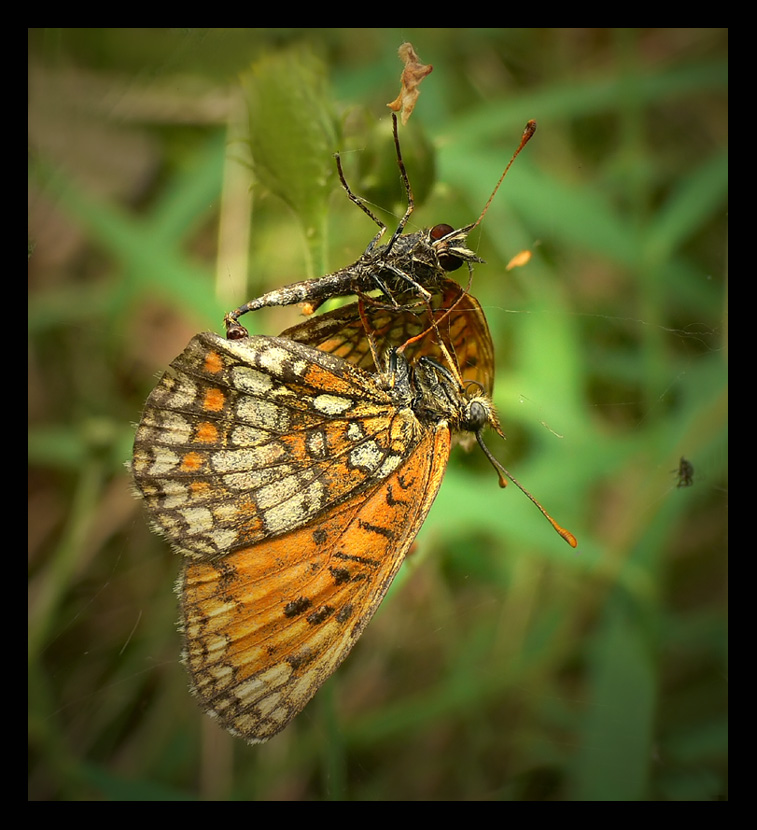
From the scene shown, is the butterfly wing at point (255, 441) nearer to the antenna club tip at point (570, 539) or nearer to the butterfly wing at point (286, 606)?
the butterfly wing at point (286, 606)

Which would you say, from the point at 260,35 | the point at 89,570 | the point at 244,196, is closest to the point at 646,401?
the point at 244,196

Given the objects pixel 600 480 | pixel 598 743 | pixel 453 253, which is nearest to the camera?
pixel 453 253

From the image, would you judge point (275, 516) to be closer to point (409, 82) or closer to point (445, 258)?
point (445, 258)

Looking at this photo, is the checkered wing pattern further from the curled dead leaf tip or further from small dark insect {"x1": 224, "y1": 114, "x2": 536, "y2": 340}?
the curled dead leaf tip

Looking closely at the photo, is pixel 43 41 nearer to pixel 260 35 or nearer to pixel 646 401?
pixel 260 35

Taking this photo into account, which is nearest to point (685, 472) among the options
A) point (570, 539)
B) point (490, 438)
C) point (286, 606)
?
point (570, 539)

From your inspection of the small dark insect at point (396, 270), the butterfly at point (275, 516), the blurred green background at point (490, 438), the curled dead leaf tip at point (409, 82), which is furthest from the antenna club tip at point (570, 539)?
the curled dead leaf tip at point (409, 82)
